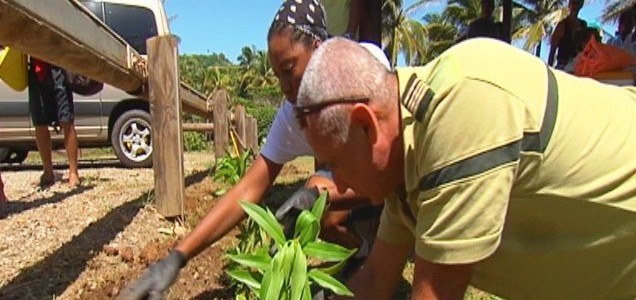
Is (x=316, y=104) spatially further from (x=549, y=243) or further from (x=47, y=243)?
(x=47, y=243)

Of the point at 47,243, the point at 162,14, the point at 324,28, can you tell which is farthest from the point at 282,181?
the point at 324,28

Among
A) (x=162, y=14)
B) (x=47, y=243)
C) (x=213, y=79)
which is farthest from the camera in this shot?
(x=213, y=79)

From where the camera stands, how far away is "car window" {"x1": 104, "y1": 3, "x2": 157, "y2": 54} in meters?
8.69

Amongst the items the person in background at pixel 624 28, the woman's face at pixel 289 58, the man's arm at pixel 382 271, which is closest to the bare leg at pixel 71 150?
the woman's face at pixel 289 58

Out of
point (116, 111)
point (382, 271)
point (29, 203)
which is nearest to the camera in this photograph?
point (382, 271)

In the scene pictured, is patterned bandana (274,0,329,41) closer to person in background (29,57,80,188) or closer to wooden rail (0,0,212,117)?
wooden rail (0,0,212,117)

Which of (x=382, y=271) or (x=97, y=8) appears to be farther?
(x=97, y=8)

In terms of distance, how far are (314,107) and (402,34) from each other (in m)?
45.0

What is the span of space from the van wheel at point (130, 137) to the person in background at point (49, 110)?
3.08 metres

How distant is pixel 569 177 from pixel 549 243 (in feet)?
0.55

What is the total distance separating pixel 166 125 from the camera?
4.11 metres

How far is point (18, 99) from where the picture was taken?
29.6ft

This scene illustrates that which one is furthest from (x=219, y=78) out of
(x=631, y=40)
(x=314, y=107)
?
(x=314, y=107)

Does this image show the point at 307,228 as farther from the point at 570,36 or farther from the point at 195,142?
the point at 195,142
